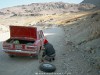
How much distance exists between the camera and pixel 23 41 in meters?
15.0

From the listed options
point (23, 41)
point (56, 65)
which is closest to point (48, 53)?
point (56, 65)

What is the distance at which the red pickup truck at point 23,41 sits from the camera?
13.3 meters

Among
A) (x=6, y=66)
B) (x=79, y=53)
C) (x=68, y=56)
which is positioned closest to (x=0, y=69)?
(x=6, y=66)

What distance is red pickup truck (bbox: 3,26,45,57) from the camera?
1334 cm

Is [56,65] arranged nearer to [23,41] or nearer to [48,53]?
[48,53]

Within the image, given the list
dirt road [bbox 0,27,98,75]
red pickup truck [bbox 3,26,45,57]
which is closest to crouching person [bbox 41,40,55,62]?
dirt road [bbox 0,27,98,75]

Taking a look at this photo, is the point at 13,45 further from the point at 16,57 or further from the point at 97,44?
the point at 97,44

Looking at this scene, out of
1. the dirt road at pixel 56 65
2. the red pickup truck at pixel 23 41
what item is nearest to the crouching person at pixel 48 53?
the dirt road at pixel 56 65

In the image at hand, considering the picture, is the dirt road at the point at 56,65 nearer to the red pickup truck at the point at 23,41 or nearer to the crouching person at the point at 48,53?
the crouching person at the point at 48,53

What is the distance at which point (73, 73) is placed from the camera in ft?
36.1

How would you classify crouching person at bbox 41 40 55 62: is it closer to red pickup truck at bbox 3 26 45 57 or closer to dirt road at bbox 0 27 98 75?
dirt road at bbox 0 27 98 75

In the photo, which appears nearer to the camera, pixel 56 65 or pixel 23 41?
pixel 56 65

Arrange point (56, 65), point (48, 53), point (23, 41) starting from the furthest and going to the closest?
point (23, 41)
point (48, 53)
point (56, 65)

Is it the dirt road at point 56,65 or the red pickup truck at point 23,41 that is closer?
the dirt road at point 56,65
